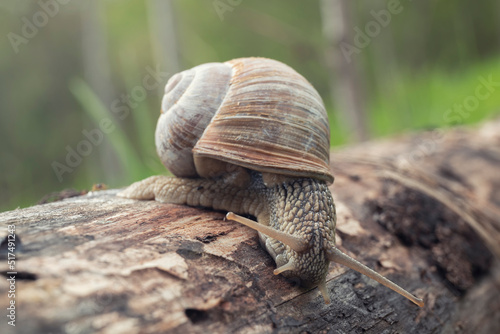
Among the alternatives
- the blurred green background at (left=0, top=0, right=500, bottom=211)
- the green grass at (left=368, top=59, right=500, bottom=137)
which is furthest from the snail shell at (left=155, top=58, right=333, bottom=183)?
the green grass at (left=368, top=59, right=500, bottom=137)

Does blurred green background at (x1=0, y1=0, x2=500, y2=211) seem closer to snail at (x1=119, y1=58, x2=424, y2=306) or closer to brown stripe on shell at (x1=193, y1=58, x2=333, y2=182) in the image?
snail at (x1=119, y1=58, x2=424, y2=306)

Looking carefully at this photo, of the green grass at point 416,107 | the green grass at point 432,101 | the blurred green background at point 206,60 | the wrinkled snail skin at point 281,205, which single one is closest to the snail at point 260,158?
the wrinkled snail skin at point 281,205

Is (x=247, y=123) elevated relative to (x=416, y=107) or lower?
elevated

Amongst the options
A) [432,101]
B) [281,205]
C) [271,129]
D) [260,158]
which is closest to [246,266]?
[281,205]

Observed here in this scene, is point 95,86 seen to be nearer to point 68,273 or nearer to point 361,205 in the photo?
point 361,205

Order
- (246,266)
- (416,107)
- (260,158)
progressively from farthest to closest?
1. (416,107)
2. (260,158)
3. (246,266)

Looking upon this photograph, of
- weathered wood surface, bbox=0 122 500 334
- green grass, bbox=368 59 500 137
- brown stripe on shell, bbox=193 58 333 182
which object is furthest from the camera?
green grass, bbox=368 59 500 137

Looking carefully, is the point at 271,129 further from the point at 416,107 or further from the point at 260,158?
the point at 416,107
